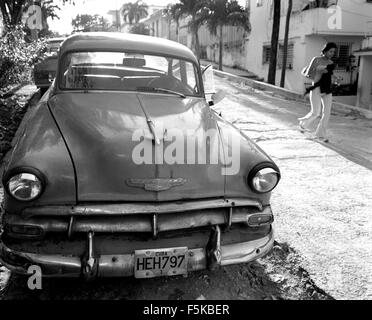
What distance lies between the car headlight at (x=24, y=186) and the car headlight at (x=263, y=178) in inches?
55.1

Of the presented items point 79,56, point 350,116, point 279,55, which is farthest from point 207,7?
point 79,56

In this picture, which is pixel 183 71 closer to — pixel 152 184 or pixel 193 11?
pixel 152 184

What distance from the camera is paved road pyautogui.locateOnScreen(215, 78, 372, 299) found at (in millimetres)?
3061

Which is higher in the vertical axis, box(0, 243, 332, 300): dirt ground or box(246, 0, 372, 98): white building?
box(246, 0, 372, 98): white building

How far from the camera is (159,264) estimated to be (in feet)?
7.86

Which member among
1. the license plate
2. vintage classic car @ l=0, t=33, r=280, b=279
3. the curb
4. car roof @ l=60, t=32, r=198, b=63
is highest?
car roof @ l=60, t=32, r=198, b=63

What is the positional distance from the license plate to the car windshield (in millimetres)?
1744

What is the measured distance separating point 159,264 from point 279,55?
1995 cm

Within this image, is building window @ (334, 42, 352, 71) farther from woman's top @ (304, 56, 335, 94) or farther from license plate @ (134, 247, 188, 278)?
license plate @ (134, 247, 188, 278)

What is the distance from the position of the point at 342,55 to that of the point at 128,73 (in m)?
17.0

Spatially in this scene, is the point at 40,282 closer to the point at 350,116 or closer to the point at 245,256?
the point at 245,256

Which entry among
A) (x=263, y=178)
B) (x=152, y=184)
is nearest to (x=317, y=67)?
(x=263, y=178)

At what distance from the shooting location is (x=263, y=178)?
2.69 meters

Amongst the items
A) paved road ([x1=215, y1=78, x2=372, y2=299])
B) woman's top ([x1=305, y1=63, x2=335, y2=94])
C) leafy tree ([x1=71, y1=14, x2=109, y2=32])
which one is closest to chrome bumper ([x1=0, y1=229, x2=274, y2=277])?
paved road ([x1=215, y1=78, x2=372, y2=299])
